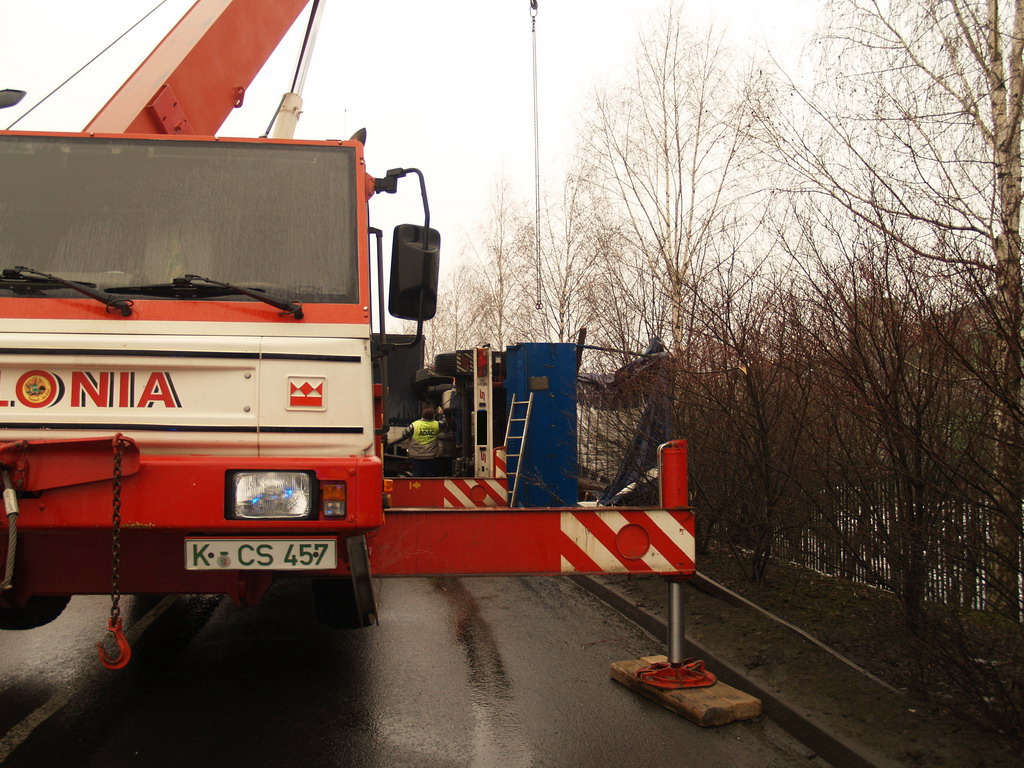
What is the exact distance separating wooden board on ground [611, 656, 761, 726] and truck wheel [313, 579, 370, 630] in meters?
1.65

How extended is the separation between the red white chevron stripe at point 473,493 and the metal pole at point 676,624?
10.3ft

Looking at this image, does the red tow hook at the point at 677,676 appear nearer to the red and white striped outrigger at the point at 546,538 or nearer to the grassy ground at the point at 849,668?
the grassy ground at the point at 849,668

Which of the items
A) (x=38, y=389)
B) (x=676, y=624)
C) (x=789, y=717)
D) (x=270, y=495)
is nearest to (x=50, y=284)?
(x=38, y=389)

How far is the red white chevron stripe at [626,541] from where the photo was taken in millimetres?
4312

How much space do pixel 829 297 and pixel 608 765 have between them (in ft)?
9.00

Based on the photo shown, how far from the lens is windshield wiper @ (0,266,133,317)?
12.3 ft

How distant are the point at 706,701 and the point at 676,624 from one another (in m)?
0.43

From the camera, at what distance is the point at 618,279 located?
8578 millimetres

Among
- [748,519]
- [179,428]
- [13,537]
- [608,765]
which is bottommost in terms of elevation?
[608,765]

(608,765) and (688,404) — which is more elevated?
(688,404)

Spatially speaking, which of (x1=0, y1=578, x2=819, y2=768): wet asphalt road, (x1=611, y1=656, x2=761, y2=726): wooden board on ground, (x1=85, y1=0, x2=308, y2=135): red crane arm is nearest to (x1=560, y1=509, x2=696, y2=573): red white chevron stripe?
(x1=611, y1=656, x2=761, y2=726): wooden board on ground

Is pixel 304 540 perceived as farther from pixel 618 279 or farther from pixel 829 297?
pixel 618 279

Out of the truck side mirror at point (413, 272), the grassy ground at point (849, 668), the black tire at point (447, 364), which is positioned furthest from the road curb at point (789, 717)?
the black tire at point (447, 364)

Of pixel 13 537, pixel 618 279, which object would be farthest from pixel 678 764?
pixel 618 279
